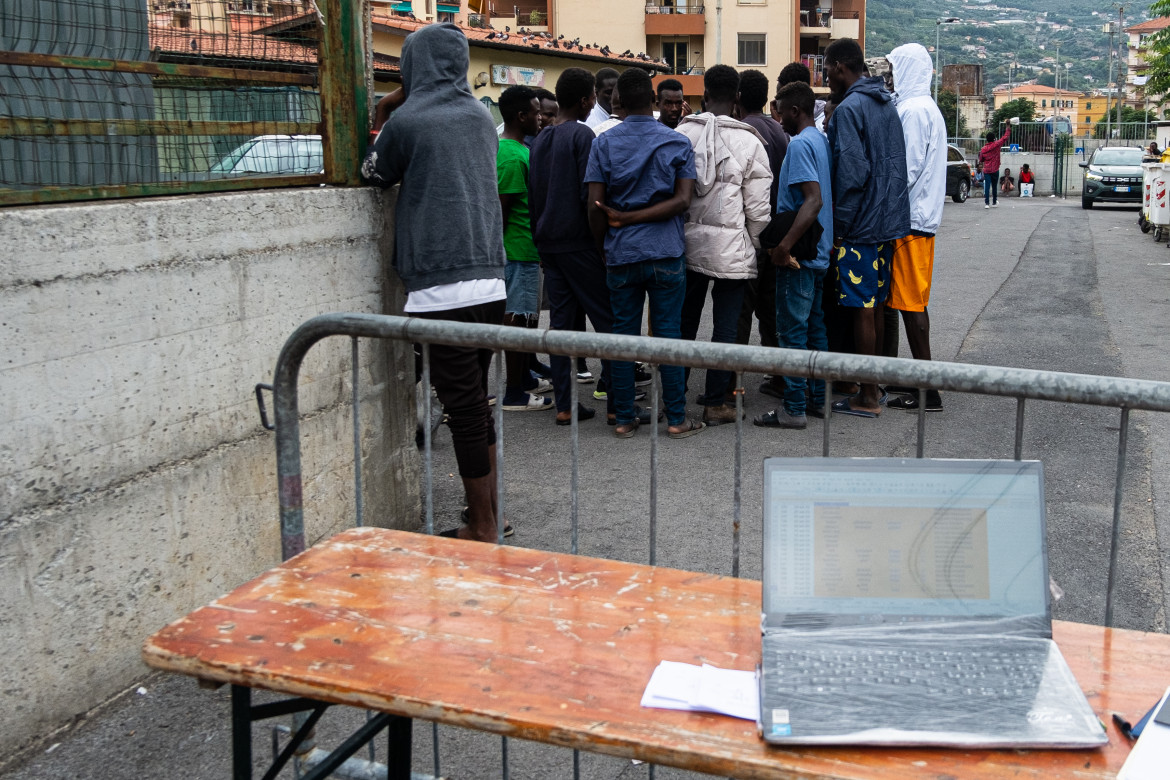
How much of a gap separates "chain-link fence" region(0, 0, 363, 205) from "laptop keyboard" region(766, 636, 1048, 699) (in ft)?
8.79

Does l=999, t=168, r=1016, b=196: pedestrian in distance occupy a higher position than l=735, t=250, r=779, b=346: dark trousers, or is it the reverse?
l=999, t=168, r=1016, b=196: pedestrian in distance

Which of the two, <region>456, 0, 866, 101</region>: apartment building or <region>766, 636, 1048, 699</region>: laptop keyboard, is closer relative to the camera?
<region>766, 636, 1048, 699</region>: laptop keyboard

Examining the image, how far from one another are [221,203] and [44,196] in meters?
0.69

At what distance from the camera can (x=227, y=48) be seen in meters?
4.24

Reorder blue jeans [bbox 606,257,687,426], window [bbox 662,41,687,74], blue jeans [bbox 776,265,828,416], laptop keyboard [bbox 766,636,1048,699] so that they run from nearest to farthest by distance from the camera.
→ laptop keyboard [bbox 766,636,1048,699] < blue jeans [bbox 606,257,687,426] < blue jeans [bbox 776,265,828,416] < window [bbox 662,41,687,74]

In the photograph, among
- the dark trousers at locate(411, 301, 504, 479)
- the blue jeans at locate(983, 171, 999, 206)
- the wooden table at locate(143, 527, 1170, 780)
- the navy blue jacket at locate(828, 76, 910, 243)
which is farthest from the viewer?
the blue jeans at locate(983, 171, 999, 206)

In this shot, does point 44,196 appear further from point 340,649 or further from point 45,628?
point 340,649

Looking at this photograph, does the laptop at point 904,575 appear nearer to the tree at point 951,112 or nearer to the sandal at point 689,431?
the sandal at point 689,431

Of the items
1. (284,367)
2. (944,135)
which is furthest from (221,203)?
(944,135)

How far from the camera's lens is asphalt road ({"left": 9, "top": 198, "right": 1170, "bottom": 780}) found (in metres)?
3.46

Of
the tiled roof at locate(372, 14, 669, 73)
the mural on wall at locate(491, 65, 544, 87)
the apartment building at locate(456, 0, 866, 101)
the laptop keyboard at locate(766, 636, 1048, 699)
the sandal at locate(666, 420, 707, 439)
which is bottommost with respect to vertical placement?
the sandal at locate(666, 420, 707, 439)

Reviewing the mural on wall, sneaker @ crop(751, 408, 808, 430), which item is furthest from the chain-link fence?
the mural on wall

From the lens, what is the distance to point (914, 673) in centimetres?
193

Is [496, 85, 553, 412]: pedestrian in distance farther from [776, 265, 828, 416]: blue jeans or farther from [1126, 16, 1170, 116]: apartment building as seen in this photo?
[1126, 16, 1170, 116]: apartment building
